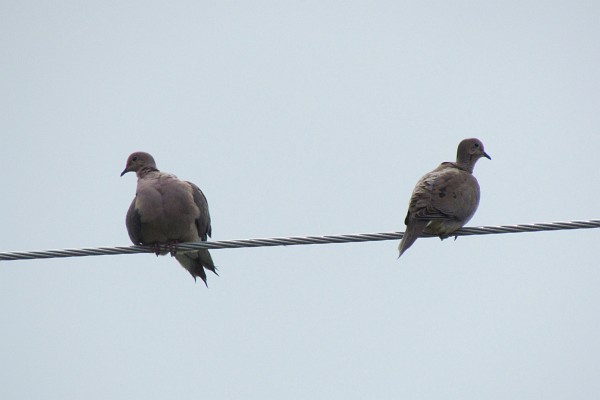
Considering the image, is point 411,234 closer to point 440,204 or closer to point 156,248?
point 440,204

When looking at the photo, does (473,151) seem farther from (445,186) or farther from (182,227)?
(182,227)

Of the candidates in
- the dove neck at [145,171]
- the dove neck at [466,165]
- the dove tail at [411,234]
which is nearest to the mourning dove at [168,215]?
the dove neck at [145,171]

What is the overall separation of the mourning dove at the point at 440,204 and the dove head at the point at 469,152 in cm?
69

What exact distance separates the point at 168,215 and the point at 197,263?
855mm

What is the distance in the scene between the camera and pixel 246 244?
19.1 feet

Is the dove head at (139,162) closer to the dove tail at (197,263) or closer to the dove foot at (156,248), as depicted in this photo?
the dove tail at (197,263)

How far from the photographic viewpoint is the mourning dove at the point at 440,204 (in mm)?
7411

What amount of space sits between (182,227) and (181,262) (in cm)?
69

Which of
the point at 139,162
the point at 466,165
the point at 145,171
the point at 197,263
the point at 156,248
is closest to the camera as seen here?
the point at 156,248

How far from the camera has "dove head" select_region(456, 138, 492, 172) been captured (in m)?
9.03

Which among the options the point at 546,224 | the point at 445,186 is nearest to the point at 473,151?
the point at 445,186

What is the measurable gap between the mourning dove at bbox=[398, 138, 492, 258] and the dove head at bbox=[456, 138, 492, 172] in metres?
0.69

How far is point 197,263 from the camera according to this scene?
8.05m

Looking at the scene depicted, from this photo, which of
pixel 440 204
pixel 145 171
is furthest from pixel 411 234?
pixel 145 171
